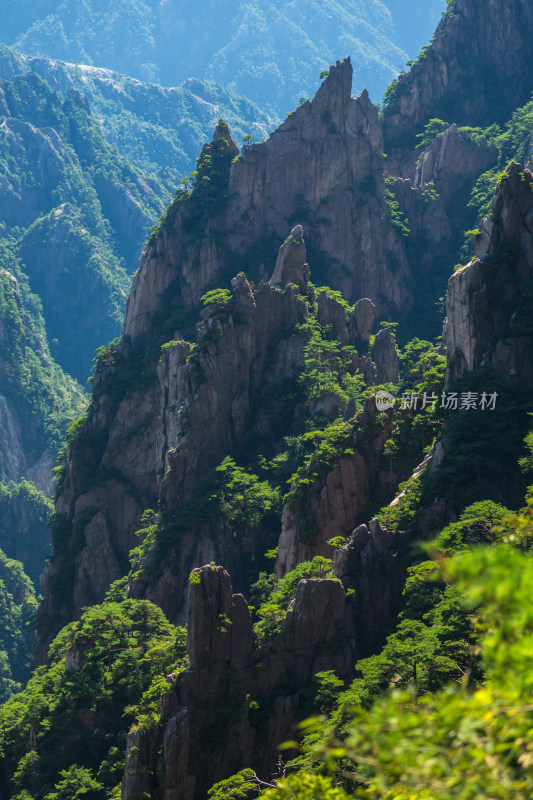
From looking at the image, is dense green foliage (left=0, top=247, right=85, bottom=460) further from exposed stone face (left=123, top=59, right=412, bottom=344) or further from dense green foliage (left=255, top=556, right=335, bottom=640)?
dense green foliage (left=255, top=556, right=335, bottom=640)

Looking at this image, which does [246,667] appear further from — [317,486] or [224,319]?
[224,319]

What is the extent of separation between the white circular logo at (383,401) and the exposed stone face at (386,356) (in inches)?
833

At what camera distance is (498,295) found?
5147 cm

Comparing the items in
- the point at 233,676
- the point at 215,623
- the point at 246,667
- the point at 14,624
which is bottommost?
the point at 233,676

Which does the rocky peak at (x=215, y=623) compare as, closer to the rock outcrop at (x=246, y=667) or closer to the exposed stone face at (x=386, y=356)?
the rock outcrop at (x=246, y=667)

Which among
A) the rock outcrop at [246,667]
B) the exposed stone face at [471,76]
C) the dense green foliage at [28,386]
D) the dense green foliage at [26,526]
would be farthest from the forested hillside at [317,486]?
the dense green foliage at [28,386]

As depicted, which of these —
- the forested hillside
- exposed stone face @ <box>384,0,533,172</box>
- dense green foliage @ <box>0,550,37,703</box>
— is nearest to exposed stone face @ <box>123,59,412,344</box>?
the forested hillside

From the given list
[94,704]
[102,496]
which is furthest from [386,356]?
[94,704]

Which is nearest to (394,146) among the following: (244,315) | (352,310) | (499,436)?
→ (352,310)

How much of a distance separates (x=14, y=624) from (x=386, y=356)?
62.8 metres

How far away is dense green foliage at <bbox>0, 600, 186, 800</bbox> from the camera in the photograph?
45.2m

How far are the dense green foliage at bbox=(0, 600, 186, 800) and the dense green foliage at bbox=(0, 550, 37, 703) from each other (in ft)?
172

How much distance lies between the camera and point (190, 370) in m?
71.0

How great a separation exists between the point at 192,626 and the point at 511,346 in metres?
21.4
